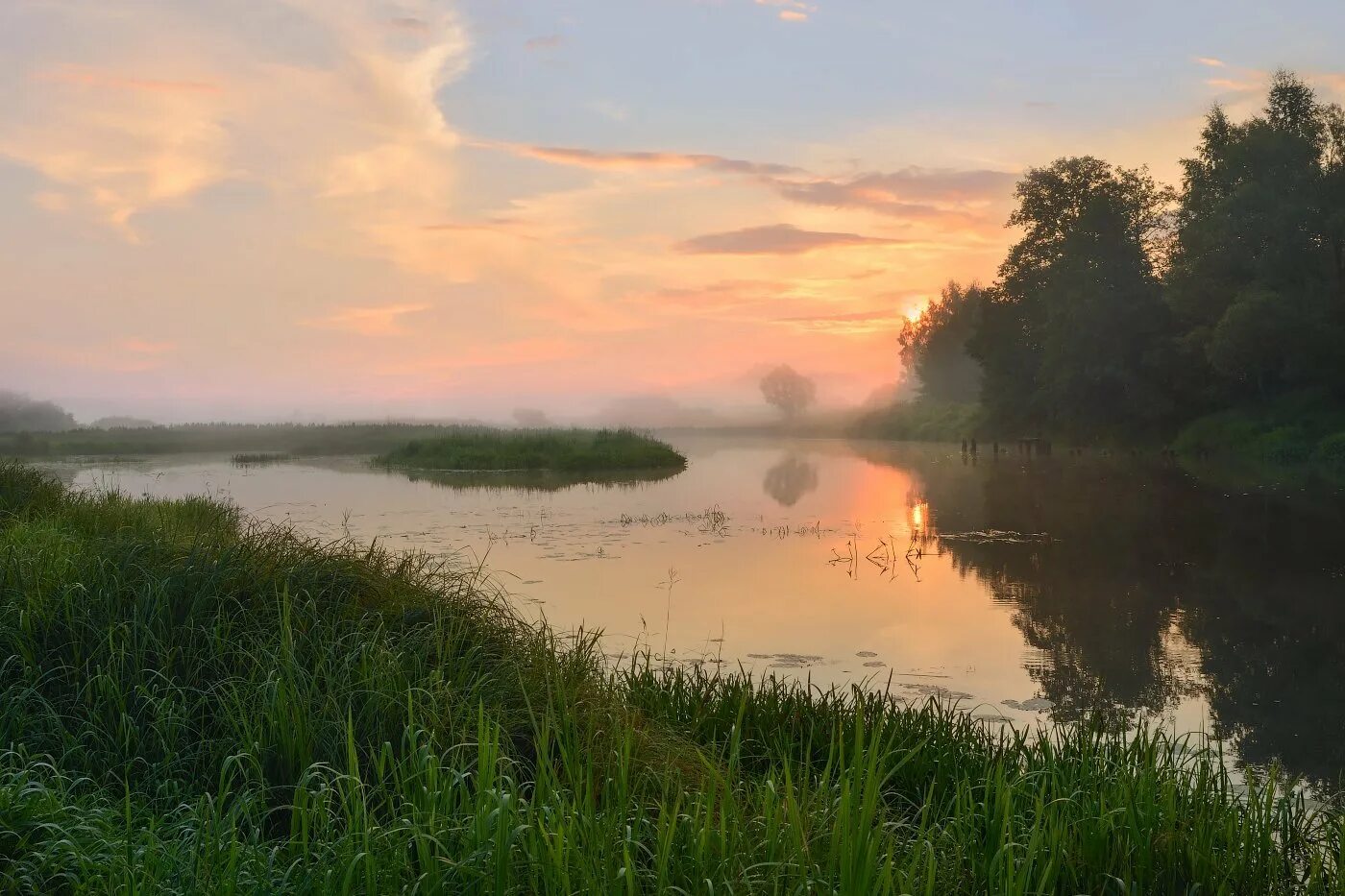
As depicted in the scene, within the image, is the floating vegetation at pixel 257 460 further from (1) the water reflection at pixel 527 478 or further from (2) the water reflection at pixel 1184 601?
(2) the water reflection at pixel 1184 601

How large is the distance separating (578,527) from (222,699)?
15.7m

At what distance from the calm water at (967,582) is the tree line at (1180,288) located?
15381 millimetres

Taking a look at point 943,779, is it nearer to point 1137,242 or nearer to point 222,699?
point 222,699

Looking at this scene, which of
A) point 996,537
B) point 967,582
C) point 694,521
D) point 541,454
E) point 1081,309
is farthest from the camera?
point 1081,309

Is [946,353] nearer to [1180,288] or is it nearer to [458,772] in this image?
[1180,288]

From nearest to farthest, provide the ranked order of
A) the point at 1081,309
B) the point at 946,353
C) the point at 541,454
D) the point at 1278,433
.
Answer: the point at 1278,433, the point at 541,454, the point at 1081,309, the point at 946,353

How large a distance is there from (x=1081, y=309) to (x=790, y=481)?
22611 millimetres

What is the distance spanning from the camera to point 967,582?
15.4 metres

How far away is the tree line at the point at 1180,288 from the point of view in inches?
1613

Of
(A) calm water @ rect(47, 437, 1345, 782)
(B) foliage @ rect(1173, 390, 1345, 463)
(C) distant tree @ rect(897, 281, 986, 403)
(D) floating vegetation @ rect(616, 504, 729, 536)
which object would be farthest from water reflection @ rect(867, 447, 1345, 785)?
(C) distant tree @ rect(897, 281, 986, 403)

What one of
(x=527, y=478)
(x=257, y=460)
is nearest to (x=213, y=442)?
(x=257, y=460)

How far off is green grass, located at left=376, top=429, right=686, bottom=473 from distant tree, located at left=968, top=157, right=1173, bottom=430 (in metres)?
21.7

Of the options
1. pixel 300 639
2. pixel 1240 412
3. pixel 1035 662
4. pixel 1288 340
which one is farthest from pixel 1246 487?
pixel 300 639

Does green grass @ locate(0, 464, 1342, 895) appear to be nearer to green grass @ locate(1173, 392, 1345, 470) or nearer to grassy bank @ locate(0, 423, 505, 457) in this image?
green grass @ locate(1173, 392, 1345, 470)
